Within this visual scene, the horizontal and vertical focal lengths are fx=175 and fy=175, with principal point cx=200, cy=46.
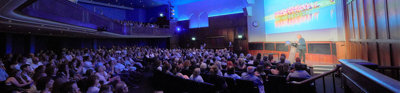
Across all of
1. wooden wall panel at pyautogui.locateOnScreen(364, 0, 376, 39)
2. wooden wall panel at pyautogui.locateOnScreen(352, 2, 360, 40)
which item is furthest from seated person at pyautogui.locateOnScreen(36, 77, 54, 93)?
wooden wall panel at pyautogui.locateOnScreen(352, 2, 360, 40)

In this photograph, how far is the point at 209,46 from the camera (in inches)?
730

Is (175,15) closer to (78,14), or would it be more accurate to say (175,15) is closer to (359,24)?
(78,14)

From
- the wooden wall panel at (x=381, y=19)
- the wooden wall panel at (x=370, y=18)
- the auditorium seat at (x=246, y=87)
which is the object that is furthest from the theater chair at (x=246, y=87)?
the wooden wall panel at (x=370, y=18)

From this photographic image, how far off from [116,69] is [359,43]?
7.24 m

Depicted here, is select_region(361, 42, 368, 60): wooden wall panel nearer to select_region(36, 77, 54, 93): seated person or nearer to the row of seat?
the row of seat

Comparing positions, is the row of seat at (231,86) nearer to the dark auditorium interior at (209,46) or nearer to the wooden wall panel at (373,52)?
the dark auditorium interior at (209,46)

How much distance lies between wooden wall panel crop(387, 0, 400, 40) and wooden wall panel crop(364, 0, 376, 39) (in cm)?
56

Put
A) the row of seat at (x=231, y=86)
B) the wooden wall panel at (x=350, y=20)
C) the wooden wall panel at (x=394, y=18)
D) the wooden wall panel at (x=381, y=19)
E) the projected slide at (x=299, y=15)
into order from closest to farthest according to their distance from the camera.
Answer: the wooden wall panel at (x=394, y=18)
the wooden wall panel at (x=381, y=19)
the row of seat at (x=231, y=86)
the wooden wall panel at (x=350, y=20)
the projected slide at (x=299, y=15)

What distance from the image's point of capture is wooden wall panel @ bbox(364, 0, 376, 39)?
365 cm

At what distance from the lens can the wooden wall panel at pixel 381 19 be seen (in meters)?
3.23

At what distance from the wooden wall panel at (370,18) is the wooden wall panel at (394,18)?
56 cm

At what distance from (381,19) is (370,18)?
1.46 ft

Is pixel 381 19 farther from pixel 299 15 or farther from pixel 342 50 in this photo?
pixel 299 15

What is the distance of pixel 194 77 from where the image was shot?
13.6ft
